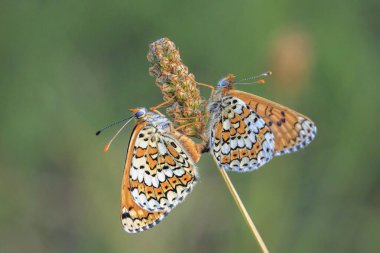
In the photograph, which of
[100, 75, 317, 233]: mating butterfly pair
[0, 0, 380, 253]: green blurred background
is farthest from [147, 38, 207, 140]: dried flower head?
[0, 0, 380, 253]: green blurred background

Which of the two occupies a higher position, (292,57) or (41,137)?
(292,57)

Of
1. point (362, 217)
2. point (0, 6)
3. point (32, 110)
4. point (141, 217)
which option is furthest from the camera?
point (0, 6)

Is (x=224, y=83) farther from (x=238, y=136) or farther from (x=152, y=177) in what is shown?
(x=152, y=177)

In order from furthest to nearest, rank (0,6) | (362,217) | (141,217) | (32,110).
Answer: (0,6) < (32,110) < (362,217) < (141,217)

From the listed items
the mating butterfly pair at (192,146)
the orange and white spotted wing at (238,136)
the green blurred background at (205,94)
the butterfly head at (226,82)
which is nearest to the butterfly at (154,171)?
the mating butterfly pair at (192,146)

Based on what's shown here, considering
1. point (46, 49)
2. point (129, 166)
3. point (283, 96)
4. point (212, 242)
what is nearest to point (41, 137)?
point (46, 49)

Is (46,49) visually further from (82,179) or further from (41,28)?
(82,179)

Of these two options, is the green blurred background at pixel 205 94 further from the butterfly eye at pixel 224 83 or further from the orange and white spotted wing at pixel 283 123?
the butterfly eye at pixel 224 83
